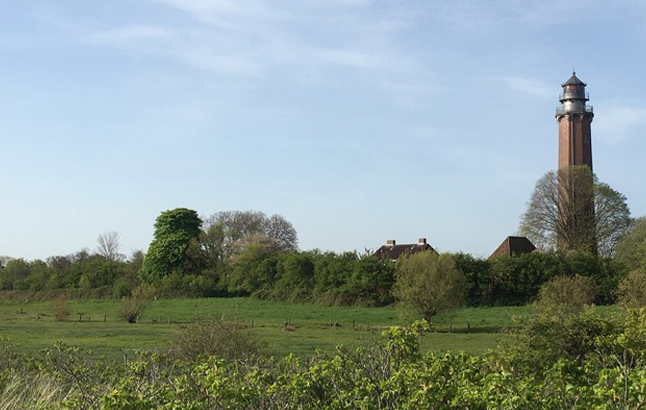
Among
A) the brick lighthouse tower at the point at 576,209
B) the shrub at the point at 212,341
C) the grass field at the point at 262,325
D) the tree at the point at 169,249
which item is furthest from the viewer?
the tree at the point at 169,249

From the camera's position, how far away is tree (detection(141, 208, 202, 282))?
65.9m

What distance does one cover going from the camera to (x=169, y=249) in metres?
66.1

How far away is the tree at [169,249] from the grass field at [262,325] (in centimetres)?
592

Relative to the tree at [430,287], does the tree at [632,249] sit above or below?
above

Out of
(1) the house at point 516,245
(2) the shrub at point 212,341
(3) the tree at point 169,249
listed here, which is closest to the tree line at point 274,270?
(3) the tree at point 169,249

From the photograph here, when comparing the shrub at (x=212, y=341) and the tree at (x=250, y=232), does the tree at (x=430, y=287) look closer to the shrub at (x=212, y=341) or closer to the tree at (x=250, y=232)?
the shrub at (x=212, y=341)

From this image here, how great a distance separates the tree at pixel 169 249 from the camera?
65875 mm

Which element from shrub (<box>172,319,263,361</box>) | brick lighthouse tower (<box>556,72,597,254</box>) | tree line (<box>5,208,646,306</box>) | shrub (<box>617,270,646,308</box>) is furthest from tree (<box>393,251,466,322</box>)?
shrub (<box>172,319,263,361</box>)

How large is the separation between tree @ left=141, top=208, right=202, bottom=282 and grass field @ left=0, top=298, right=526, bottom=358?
5922mm

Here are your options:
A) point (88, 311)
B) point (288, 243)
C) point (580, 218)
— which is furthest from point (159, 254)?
point (580, 218)

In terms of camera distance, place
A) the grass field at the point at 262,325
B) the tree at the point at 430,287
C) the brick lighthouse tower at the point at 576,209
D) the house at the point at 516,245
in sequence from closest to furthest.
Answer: the grass field at the point at 262,325
the tree at the point at 430,287
the brick lighthouse tower at the point at 576,209
the house at the point at 516,245

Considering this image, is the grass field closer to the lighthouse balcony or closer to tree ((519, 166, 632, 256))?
tree ((519, 166, 632, 256))

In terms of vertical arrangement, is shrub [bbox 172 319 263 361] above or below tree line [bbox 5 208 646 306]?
below

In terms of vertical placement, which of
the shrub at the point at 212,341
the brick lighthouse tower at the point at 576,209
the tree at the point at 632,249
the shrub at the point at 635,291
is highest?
the brick lighthouse tower at the point at 576,209
